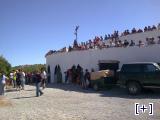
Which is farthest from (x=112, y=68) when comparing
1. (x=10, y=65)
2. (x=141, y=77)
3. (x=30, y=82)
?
(x=10, y=65)

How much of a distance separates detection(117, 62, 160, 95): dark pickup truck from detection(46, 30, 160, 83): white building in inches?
148

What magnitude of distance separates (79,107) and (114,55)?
38.4 ft

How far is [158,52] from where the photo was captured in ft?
89.2

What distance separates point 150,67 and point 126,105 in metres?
5.02

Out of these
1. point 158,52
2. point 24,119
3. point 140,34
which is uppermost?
point 140,34

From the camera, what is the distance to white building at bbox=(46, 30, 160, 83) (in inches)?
1096

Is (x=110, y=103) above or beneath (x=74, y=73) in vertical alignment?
beneath

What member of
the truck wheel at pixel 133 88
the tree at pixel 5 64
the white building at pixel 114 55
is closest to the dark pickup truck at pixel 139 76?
the truck wheel at pixel 133 88

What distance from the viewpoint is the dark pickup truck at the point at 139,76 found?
2312cm

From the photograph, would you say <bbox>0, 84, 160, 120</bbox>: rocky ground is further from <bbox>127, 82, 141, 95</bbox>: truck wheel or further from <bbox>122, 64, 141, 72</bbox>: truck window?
<bbox>122, 64, 141, 72</bbox>: truck window

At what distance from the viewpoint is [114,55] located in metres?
30.1

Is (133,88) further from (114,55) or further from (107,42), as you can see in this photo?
(107,42)

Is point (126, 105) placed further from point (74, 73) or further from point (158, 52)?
point (74, 73)

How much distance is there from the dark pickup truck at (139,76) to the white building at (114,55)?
12.3ft
